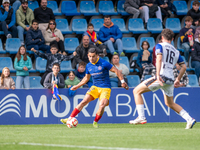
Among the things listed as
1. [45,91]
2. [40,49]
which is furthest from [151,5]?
[45,91]

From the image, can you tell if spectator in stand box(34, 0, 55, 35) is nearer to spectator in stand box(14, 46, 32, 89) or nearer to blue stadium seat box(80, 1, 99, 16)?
blue stadium seat box(80, 1, 99, 16)

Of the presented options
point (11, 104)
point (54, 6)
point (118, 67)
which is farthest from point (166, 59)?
point (54, 6)

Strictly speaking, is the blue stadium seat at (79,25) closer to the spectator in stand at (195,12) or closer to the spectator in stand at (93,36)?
the spectator in stand at (93,36)

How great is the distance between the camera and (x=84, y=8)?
14.5m

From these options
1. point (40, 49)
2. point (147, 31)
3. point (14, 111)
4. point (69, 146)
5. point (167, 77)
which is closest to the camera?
point (69, 146)

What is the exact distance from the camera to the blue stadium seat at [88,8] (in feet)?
47.2

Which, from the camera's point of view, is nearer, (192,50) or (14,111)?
(14,111)

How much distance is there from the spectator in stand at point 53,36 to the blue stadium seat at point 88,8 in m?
1.93

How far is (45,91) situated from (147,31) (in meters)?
5.62

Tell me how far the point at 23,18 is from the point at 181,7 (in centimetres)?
647

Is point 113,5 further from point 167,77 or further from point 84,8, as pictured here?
point 167,77

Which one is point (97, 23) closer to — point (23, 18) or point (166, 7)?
point (23, 18)

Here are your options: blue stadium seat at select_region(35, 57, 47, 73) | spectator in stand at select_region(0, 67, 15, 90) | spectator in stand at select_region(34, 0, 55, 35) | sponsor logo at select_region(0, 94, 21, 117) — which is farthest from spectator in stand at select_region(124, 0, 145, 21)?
sponsor logo at select_region(0, 94, 21, 117)

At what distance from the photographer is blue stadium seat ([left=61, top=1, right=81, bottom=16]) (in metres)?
14.3
